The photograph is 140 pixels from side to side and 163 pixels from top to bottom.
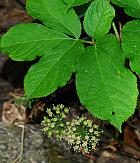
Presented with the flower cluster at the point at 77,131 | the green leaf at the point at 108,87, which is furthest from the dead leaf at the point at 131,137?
the green leaf at the point at 108,87

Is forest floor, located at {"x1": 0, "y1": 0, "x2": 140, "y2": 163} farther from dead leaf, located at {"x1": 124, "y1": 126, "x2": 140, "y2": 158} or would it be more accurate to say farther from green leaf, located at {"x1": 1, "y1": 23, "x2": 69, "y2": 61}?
green leaf, located at {"x1": 1, "y1": 23, "x2": 69, "y2": 61}

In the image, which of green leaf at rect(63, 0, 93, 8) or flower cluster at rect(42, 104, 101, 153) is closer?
green leaf at rect(63, 0, 93, 8)

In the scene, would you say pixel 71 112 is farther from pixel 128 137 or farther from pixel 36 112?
pixel 128 137

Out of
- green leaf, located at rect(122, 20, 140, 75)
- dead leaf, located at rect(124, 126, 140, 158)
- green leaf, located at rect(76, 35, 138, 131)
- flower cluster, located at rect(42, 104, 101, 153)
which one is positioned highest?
green leaf, located at rect(122, 20, 140, 75)

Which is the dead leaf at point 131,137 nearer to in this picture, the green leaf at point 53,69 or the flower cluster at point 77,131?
the flower cluster at point 77,131

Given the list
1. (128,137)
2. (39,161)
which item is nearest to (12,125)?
(39,161)

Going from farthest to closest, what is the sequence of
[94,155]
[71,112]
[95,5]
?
[71,112] → [94,155] → [95,5]

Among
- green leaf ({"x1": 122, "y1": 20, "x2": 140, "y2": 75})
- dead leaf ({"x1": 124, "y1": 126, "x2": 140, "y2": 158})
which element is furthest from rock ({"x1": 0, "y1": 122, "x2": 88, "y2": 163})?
green leaf ({"x1": 122, "y1": 20, "x2": 140, "y2": 75})

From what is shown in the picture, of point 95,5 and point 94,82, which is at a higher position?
point 95,5
